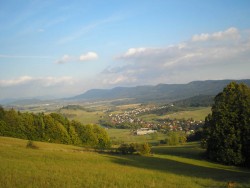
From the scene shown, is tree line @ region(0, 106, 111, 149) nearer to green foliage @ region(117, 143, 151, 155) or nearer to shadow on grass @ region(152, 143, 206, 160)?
shadow on grass @ region(152, 143, 206, 160)

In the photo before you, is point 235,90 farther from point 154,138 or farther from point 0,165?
point 154,138

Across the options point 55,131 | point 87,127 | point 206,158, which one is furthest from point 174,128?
point 206,158

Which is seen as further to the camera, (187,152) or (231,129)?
(187,152)

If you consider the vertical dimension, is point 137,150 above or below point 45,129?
below

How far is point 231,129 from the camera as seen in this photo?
4247 centimetres

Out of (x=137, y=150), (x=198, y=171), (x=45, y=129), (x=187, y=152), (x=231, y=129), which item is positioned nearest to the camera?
(x=198, y=171)

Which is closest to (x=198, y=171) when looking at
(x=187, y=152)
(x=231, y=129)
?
(x=231, y=129)

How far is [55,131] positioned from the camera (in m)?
84.6

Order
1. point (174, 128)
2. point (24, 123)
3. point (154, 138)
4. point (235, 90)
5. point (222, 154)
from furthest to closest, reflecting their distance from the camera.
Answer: point (174, 128) < point (154, 138) < point (24, 123) < point (235, 90) < point (222, 154)

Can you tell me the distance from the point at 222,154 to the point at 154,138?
3278 inches

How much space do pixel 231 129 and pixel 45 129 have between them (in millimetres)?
56412

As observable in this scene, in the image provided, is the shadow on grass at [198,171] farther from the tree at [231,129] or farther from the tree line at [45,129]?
the tree line at [45,129]

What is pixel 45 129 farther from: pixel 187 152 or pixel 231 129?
pixel 231 129

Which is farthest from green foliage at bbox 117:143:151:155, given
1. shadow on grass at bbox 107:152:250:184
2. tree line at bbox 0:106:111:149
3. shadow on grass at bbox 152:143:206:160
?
tree line at bbox 0:106:111:149
